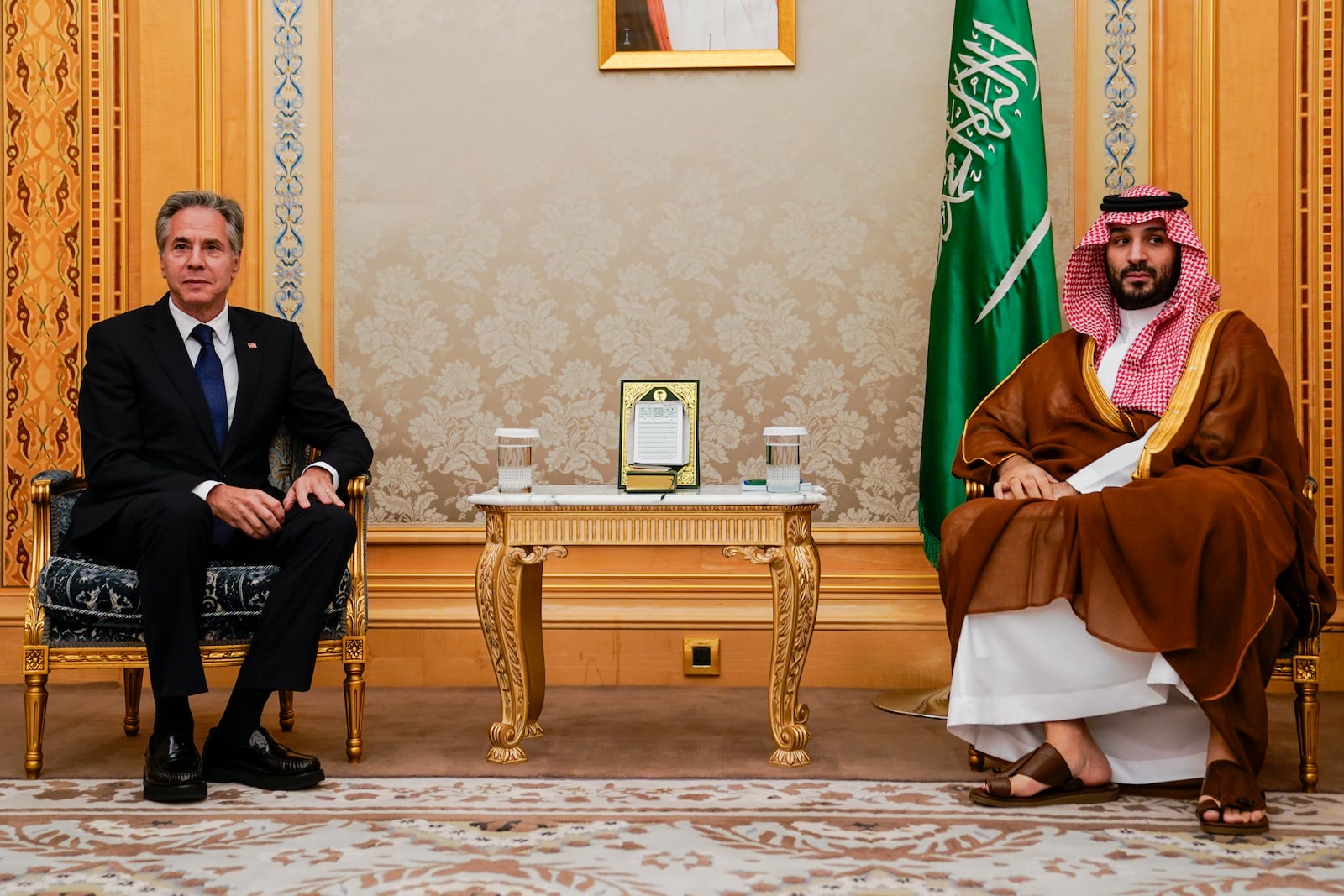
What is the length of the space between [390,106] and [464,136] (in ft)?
0.92

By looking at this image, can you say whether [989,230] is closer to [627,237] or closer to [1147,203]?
[1147,203]

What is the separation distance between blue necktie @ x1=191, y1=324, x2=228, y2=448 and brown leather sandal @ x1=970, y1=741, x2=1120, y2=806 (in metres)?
2.17

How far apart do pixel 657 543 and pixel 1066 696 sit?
104 centimetres

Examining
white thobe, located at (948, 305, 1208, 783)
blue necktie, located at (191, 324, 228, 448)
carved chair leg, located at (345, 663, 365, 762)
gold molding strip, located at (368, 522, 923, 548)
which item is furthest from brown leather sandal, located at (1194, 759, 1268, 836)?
blue necktie, located at (191, 324, 228, 448)

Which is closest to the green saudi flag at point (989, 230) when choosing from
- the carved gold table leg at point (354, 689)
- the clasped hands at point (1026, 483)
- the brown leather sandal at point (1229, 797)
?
the clasped hands at point (1026, 483)

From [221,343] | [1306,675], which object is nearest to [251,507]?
[221,343]

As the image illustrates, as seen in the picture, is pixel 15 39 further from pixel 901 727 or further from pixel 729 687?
pixel 901 727

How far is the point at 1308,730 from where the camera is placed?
273 centimetres

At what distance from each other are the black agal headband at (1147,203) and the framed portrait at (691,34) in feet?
4.51

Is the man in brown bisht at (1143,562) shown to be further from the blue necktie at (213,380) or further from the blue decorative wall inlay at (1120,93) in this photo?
the blue necktie at (213,380)

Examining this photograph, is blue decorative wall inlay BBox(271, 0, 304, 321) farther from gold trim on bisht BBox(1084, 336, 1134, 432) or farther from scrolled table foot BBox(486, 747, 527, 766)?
gold trim on bisht BBox(1084, 336, 1134, 432)

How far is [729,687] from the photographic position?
3951 millimetres

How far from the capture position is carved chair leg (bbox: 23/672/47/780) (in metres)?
2.84

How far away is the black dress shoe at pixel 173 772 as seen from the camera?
2.64 metres
